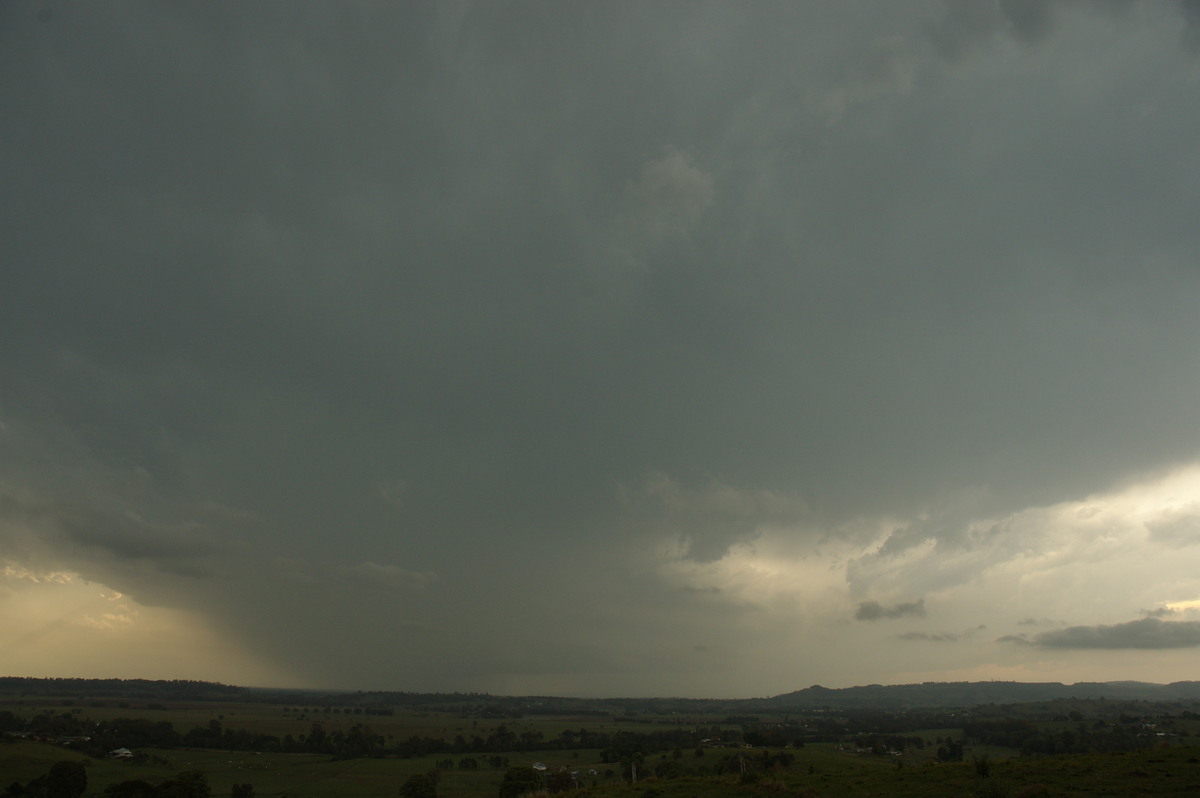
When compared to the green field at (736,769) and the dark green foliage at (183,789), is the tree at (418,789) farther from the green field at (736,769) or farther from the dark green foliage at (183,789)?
the dark green foliage at (183,789)

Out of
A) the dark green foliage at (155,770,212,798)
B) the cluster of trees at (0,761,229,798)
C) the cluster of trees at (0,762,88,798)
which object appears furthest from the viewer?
the cluster of trees at (0,762,88,798)

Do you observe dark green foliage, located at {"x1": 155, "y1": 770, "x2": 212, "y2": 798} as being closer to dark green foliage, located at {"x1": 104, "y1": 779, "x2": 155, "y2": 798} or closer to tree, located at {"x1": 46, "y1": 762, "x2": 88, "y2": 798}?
dark green foliage, located at {"x1": 104, "y1": 779, "x2": 155, "y2": 798}

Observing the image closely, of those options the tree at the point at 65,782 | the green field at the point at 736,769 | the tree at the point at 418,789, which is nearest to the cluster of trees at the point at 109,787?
the tree at the point at 65,782

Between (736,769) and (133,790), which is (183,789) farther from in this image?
(736,769)

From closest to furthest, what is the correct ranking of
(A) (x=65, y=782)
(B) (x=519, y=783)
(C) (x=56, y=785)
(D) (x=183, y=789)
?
(D) (x=183, y=789) < (B) (x=519, y=783) < (C) (x=56, y=785) < (A) (x=65, y=782)

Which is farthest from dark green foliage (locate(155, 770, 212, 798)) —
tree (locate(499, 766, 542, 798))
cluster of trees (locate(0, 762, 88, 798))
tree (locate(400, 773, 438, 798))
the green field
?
tree (locate(499, 766, 542, 798))

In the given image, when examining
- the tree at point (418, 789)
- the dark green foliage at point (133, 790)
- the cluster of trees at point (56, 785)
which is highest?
the dark green foliage at point (133, 790)

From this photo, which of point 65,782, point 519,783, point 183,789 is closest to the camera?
point 183,789

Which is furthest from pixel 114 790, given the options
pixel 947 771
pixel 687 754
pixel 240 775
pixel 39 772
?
pixel 947 771

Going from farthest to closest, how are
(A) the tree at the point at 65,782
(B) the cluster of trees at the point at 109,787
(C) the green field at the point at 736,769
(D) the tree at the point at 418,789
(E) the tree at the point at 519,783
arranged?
(D) the tree at the point at 418,789 → (A) the tree at the point at 65,782 → (B) the cluster of trees at the point at 109,787 → (E) the tree at the point at 519,783 → (C) the green field at the point at 736,769

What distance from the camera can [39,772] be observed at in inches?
4572

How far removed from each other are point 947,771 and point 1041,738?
13909 cm

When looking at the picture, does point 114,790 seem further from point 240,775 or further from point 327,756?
point 327,756

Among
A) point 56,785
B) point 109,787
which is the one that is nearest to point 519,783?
point 109,787
